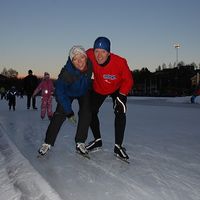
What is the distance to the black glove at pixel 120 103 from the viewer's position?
437 centimetres

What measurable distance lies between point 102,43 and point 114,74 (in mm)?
364

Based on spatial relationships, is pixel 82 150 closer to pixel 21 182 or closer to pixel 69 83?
pixel 69 83

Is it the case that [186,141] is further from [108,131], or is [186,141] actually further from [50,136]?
[50,136]

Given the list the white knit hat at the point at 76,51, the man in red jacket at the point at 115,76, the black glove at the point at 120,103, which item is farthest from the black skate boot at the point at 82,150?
the white knit hat at the point at 76,51

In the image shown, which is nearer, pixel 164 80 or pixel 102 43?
pixel 102 43

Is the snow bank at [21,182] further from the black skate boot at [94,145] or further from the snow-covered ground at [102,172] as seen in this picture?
the black skate boot at [94,145]

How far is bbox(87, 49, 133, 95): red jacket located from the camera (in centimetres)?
437

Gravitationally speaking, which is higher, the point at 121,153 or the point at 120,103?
the point at 120,103

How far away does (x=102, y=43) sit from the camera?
4.29 metres

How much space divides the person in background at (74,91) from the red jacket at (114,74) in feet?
0.43

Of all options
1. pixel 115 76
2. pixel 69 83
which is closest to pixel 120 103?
pixel 115 76

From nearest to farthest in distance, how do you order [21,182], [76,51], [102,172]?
1. [21,182]
2. [102,172]
3. [76,51]

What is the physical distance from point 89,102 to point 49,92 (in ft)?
23.2

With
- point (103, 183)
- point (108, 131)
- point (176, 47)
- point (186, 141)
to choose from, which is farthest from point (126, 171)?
point (176, 47)
